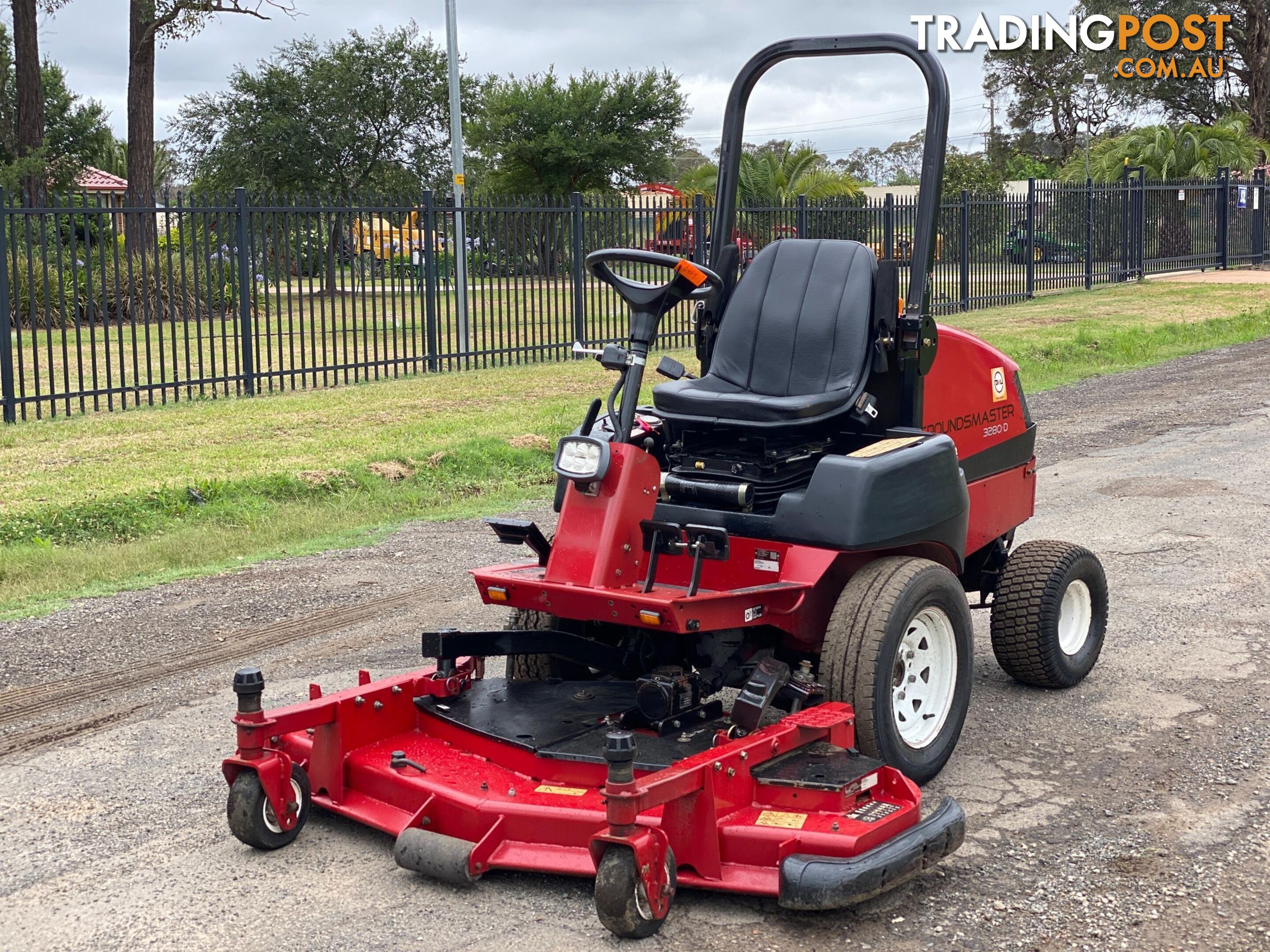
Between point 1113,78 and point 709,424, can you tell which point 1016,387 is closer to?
point 709,424

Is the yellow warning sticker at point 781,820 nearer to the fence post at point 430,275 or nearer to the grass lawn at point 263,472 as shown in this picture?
the grass lawn at point 263,472

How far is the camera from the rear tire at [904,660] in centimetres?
438

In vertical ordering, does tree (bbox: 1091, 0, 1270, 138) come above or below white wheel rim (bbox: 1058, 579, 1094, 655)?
above

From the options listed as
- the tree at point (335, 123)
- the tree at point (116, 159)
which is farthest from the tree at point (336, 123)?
the tree at point (116, 159)

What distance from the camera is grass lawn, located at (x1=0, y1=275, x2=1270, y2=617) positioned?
818cm

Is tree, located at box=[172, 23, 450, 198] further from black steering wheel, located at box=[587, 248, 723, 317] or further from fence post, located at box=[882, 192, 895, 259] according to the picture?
black steering wheel, located at box=[587, 248, 723, 317]

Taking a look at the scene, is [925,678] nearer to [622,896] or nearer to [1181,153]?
[622,896]

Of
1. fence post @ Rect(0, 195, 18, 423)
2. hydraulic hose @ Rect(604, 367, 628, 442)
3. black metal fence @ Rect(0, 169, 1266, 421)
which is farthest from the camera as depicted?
black metal fence @ Rect(0, 169, 1266, 421)

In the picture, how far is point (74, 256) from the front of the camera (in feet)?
44.3

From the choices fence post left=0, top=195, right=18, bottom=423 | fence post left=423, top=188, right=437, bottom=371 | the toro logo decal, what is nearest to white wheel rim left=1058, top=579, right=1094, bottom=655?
the toro logo decal

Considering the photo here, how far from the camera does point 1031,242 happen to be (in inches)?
970

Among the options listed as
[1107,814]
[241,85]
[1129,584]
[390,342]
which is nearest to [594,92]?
[241,85]

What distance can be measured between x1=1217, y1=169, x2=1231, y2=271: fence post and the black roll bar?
28097 millimetres

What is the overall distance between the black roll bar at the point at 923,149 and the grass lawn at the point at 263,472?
3.72 m
